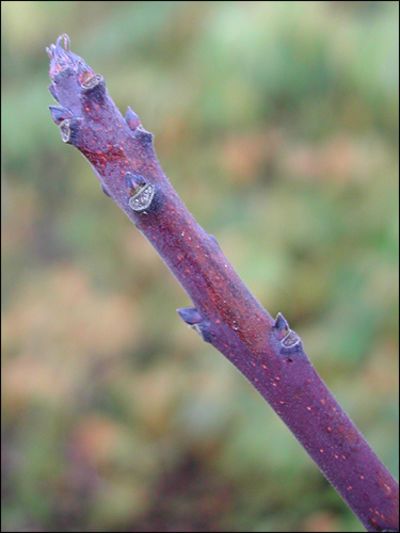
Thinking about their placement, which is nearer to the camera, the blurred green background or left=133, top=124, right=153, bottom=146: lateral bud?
left=133, top=124, right=153, bottom=146: lateral bud

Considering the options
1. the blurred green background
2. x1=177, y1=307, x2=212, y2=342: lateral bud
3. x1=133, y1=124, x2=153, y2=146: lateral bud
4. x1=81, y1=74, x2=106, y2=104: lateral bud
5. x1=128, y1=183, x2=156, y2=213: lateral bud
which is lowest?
x1=177, y1=307, x2=212, y2=342: lateral bud

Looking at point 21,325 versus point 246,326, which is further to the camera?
point 21,325

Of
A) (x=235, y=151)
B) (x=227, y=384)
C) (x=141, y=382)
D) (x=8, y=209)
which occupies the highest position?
(x=8, y=209)

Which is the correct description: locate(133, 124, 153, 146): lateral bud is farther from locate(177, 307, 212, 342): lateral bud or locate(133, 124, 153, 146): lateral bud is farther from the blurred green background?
the blurred green background

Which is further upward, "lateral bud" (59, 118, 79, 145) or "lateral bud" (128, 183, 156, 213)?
"lateral bud" (59, 118, 79, 145)

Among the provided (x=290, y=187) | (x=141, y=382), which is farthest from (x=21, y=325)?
(x=290, y=187)

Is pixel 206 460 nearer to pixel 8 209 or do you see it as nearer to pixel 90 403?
pixel 90 403

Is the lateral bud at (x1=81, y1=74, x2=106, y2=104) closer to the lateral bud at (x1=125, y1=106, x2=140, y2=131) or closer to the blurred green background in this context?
the lateral bud at (x1=125, y1=106, x2=140, y2=131)

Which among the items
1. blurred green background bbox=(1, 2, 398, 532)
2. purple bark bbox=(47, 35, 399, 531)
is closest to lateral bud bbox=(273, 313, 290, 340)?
purple bark bbox=(47, 35, 399, 531)
